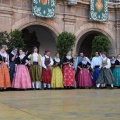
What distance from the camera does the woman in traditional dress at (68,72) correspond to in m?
9.88

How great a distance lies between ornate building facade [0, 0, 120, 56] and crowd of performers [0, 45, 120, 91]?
3444mm

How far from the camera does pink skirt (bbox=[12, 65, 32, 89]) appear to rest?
28.6 ft

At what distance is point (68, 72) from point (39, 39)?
605cm

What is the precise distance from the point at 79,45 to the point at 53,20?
375cm

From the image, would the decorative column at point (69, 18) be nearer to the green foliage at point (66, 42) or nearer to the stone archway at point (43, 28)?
the stone archway at point (43, 28)

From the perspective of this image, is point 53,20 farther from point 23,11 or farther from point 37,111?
point 37,111

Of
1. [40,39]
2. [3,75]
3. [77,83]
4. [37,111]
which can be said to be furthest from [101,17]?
[37,111]

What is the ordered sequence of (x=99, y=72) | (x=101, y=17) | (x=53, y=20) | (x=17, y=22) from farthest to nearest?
(x=101, y=17) < (x=53, y=20) < (x=17, y=22) < (x=99, y=72)

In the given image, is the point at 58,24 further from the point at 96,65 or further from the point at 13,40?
the point at 13,40

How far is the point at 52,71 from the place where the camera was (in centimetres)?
971

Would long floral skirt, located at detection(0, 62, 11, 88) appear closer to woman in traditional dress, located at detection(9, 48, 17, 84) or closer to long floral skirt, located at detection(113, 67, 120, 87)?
woman in traditional dress, located at detection(9, 48, 17, 84)

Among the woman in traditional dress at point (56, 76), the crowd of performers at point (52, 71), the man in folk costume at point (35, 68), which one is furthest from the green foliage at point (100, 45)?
the man in folk costume at point (35, 68)

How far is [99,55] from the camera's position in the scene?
1076 centimetres

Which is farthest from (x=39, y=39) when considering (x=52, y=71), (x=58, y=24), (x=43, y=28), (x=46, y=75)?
(x=46, y=75)
